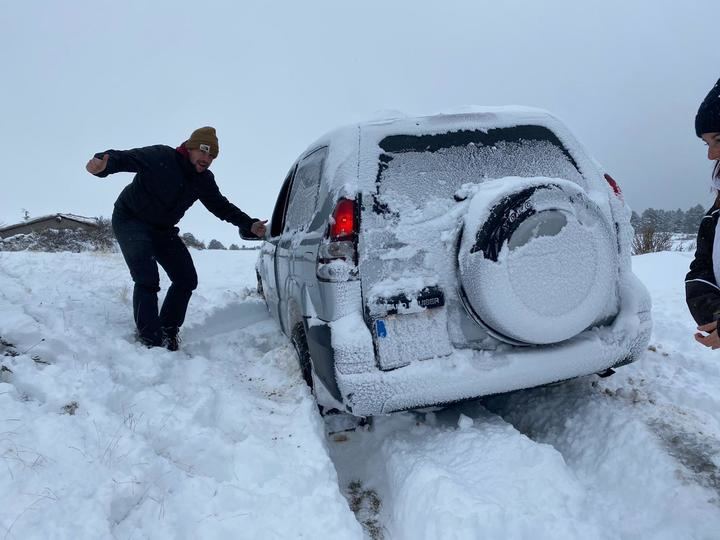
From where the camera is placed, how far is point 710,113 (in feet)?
5.86

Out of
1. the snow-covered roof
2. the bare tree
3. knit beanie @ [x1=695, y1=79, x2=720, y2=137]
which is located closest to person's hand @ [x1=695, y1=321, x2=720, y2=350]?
knit beanie @ [x1=695, y1=79, x2=720, y2=137]

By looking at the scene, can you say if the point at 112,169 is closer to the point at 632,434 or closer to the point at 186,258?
the point at 186,258

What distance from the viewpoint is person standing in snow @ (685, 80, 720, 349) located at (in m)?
1.80

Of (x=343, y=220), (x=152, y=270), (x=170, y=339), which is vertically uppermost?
(x=343, y=220)

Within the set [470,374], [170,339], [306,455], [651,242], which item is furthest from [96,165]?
[651,242]

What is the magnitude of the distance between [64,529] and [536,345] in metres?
2.40

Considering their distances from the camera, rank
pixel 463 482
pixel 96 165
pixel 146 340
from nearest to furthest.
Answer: pixel 463 482
pixel 96 165
pixel 146 340

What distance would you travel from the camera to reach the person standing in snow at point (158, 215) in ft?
14.1

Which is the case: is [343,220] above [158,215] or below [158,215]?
above

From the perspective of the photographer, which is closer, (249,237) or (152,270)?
(152,270)

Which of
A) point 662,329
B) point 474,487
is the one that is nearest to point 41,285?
point 474,487

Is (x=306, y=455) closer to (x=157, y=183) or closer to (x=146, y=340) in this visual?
(x=146, y=340)

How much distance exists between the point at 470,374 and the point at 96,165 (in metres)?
3.42

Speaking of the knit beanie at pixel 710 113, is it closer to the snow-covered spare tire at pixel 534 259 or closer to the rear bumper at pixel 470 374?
the snow-covered spare tire at pixel 534 259
